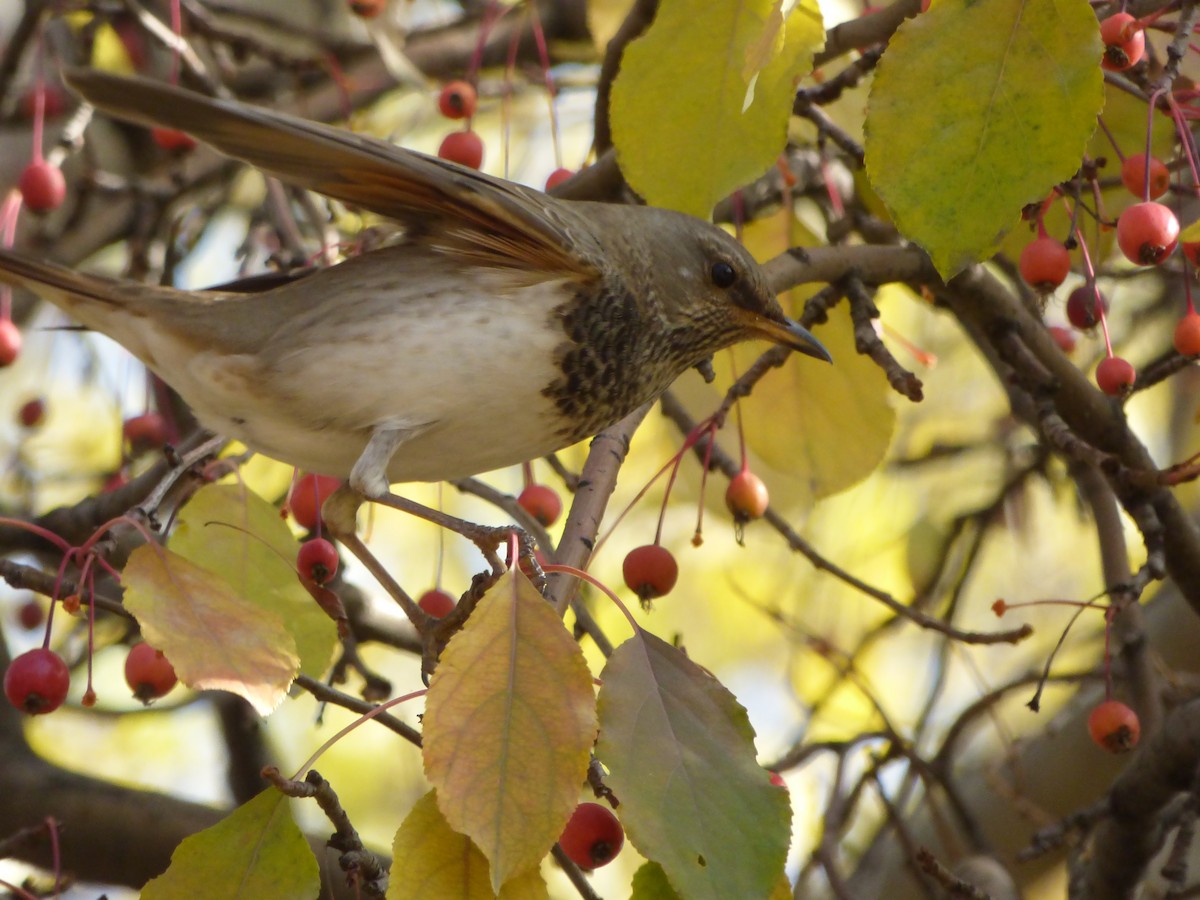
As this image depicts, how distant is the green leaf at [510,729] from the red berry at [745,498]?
1.22 meters

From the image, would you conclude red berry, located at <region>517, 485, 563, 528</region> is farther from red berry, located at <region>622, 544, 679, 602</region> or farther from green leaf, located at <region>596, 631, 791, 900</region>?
green leaf, located at <region>596, 631, 791, 900</region>

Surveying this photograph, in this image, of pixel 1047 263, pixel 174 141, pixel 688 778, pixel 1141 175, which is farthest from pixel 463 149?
pixel 688 778

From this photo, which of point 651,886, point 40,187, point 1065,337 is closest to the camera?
point 651,886

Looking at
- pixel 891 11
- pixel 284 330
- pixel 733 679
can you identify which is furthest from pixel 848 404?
pixel 733 679

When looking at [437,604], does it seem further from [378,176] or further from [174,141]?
[174,141]

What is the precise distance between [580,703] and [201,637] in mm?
650

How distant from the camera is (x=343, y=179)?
2.69 meters

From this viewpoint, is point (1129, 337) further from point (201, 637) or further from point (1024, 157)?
point (201, 637)

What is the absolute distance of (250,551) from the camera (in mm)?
2990

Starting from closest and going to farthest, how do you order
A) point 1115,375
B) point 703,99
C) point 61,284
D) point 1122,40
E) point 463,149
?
point 1122,40
point 703,99
point 1115,375
point 61,284
point 463,149

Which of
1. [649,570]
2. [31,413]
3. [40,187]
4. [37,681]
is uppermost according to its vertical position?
[31,413]

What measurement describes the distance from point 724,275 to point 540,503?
788 mm

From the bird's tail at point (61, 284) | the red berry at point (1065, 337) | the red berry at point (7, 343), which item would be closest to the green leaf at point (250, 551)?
the bird's tail at point (61, 284)

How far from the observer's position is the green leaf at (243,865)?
221 centimetres
